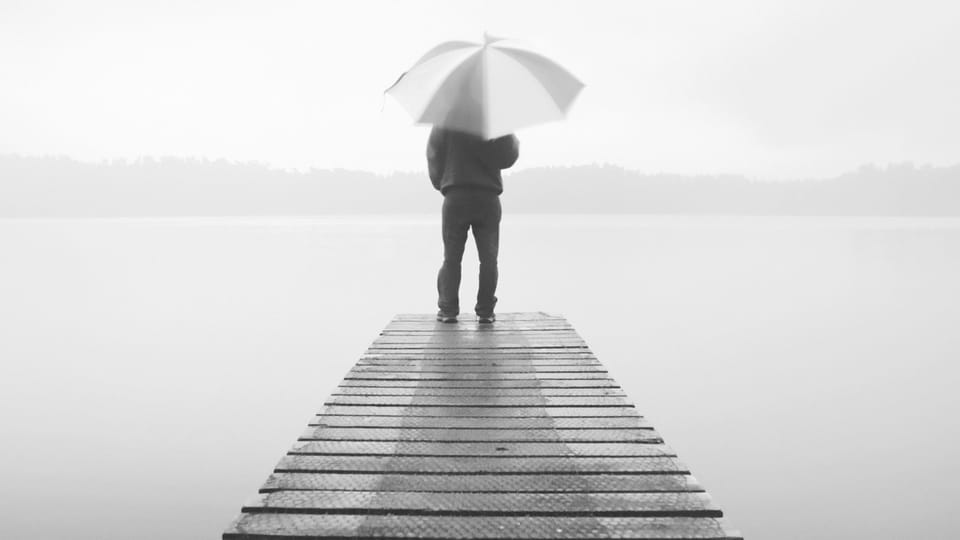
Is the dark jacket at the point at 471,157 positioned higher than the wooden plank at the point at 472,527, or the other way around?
the dark jacket at the point at 471,157

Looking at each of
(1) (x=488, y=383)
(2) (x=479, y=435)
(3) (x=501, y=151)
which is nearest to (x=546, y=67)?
(3) (x=501, y=151)

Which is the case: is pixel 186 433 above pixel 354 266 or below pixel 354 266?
below

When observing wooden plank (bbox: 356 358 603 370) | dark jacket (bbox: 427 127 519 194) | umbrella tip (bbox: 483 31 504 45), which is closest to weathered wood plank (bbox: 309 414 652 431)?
wooden plank (bbox: 356 358 603 370)

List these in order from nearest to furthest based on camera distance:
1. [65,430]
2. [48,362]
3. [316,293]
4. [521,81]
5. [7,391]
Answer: [521,81]
[65,430]
[7,391]
[48,362]
[316,293]

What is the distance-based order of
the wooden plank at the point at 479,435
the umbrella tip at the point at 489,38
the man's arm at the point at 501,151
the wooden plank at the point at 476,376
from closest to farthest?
the wooden plank at the point at 479,435 < the wooden plank at the point at 476,376 < the umbrella tip at the point at 489,38 < the man's arm at the point at 501,151

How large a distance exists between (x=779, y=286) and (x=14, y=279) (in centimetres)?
3435

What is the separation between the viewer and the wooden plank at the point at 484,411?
3742 millimetres

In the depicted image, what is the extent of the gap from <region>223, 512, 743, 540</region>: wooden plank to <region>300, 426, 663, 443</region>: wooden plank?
844mm

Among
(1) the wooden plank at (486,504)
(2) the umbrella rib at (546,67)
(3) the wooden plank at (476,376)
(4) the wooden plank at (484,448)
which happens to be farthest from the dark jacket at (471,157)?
(1) the wooden plank at (486,504)

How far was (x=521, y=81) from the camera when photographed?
5.18 m

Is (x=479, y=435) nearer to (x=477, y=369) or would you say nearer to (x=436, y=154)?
(x=477, y=369)

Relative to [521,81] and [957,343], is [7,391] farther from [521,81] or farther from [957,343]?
[957,343]

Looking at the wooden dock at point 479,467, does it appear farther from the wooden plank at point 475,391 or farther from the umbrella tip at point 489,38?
the umbrella tip at point 489,38

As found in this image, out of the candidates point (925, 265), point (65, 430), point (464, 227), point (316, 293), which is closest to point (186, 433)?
point (65, 430)
